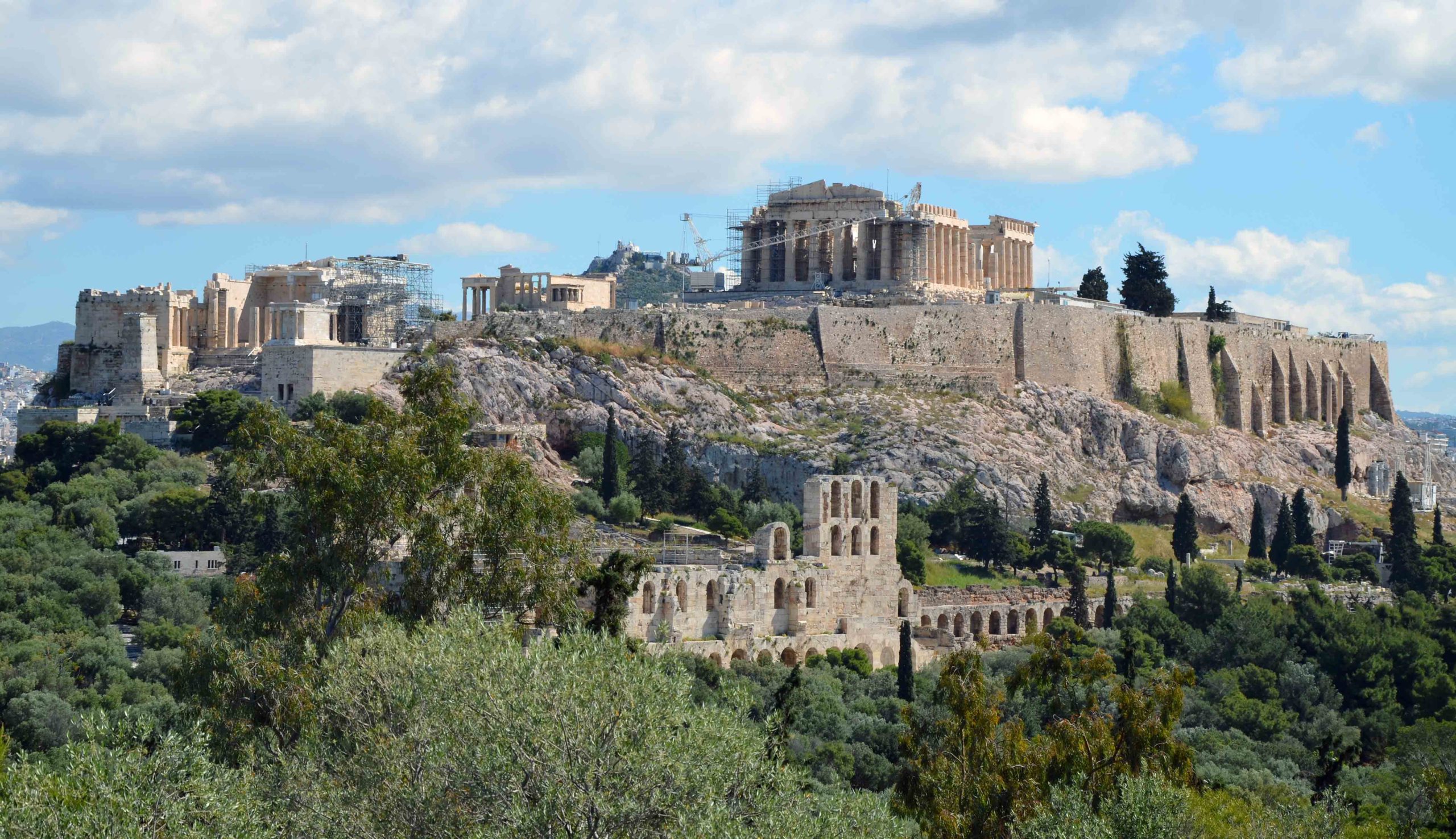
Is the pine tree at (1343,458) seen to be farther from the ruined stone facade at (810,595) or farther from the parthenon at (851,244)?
the ruined stone facade at (810,595)

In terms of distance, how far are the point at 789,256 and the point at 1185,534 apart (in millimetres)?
21423

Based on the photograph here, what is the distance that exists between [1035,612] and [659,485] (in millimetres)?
11898

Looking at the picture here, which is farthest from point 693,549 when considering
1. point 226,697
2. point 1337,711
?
point 226,697

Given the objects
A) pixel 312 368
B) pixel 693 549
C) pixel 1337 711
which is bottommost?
pixel 1337 711

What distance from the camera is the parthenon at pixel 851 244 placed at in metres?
85.9

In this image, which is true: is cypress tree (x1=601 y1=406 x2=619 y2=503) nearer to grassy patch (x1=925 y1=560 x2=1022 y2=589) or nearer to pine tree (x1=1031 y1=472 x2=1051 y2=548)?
grassy patch (x1=925 y1=560 x2=1022 y2=589)

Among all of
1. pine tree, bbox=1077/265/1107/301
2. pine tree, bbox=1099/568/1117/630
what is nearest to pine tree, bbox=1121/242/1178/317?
pine tree, bbox=1077/265/1107/301

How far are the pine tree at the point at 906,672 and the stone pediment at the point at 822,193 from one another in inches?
1405

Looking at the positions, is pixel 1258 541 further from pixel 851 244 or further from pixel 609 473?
pixel 609 473

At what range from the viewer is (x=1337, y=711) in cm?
5872

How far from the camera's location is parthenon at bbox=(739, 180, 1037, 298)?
85.9m

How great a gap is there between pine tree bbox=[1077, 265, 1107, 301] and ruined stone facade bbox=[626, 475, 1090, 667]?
35.5 metres

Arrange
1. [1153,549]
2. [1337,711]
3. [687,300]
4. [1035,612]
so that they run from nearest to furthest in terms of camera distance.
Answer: [1337,711]
[1035,612]
[1153,549]
[687,300]

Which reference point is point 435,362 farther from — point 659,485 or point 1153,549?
point 1153,549
